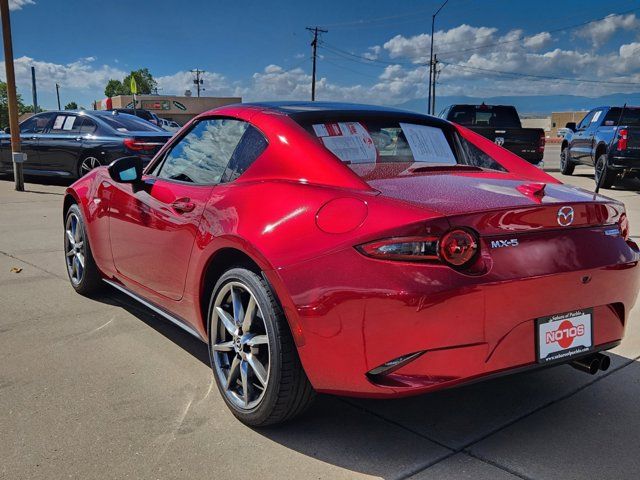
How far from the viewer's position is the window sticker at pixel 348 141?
113 inches

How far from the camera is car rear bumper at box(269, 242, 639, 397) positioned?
6.95 ft

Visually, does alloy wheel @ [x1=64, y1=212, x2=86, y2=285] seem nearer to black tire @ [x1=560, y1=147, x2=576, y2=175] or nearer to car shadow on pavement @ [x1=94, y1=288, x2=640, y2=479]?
car shadow on pavement @ [x1=94, y1=288, x2=640, y2=479]

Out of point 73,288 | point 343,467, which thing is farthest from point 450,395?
point 73,288

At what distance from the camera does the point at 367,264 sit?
2156 millimetres

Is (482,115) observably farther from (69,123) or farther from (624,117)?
(69,123)

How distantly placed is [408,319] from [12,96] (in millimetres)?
11874

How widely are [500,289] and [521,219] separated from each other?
30 cm

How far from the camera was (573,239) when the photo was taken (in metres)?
2.41

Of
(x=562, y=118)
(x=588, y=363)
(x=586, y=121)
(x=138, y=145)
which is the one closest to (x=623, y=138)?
(x=586, y=121)

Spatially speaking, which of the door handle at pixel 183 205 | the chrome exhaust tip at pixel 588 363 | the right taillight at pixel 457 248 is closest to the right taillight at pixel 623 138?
the chrome exhaust tip at pixel 588 363

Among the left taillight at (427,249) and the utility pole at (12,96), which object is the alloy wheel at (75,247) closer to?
the left taillight at (427,249)

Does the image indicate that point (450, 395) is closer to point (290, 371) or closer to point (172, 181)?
point (290, 371)

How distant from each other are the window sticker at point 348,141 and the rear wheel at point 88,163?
30.2ft

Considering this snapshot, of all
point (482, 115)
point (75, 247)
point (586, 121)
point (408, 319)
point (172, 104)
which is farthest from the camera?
point (172, 104)
